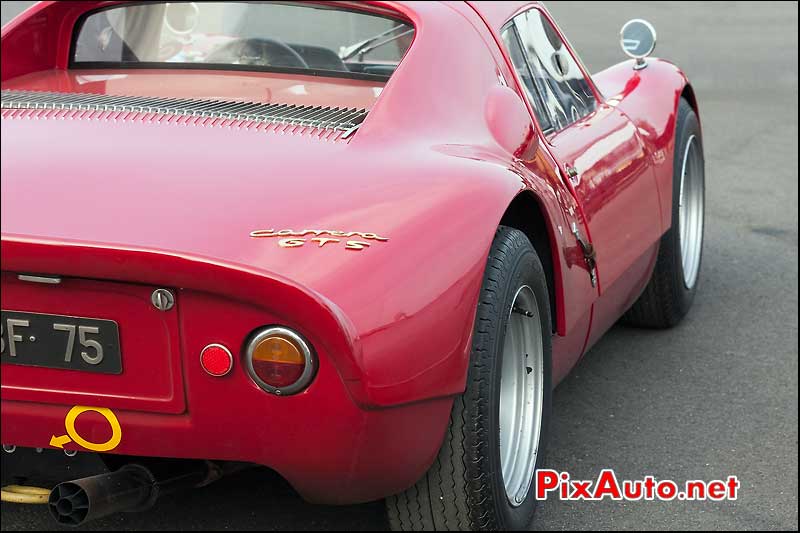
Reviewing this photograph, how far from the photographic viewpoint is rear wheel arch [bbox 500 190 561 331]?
10.5 ft

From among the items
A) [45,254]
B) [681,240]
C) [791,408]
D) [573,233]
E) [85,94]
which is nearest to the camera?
[45,254]

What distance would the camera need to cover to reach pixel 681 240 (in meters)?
5.29

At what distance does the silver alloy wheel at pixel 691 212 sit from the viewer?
525 centimetres

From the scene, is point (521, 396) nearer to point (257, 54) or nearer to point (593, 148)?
point (593, 148)

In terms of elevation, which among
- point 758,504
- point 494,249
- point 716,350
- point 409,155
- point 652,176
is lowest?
point 716,350

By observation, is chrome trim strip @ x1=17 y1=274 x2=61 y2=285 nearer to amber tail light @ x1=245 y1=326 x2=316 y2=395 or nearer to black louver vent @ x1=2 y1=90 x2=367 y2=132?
amber tail light @ x1=245 y1=326 x2=316 y2=395

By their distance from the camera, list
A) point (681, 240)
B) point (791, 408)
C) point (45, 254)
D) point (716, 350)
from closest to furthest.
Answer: point (45, 254), point (791, 408), point (716, 350), point (681, 240)

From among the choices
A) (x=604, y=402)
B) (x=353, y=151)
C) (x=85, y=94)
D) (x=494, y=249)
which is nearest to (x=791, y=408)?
(x=604, y=402)

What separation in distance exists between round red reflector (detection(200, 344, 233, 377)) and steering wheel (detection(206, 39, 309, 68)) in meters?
1.45

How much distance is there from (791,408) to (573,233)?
1278 mm

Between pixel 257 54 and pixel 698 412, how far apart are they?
1.85 metres

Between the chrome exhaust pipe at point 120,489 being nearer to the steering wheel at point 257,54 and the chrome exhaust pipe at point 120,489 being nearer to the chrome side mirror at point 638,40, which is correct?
the steering wheel at point 257,54

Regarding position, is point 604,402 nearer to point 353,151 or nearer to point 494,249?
point 494,249

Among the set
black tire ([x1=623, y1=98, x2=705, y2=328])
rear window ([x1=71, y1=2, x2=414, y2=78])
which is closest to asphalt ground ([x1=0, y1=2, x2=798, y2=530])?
black tire ([x1=623, y1=98, x2=705, y2=328])
